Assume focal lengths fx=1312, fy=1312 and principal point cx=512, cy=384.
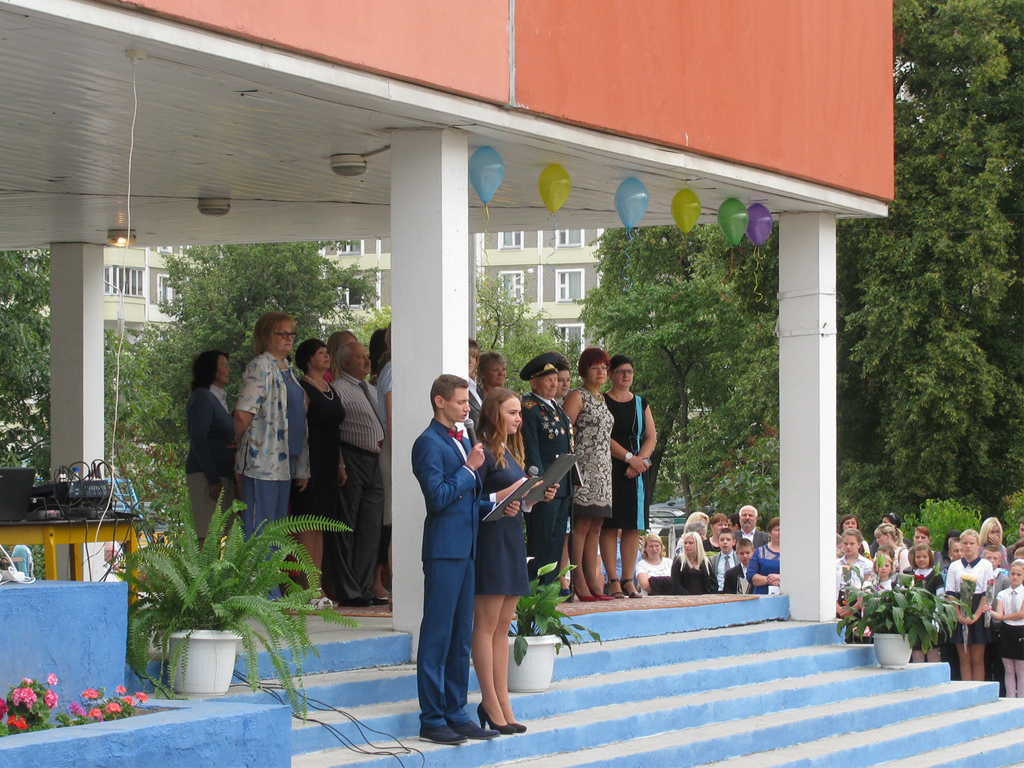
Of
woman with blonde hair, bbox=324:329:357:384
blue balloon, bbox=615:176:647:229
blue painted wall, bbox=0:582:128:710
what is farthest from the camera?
Answer: blue balloon, bbox=615:176:647:229

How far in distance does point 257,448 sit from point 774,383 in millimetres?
18698

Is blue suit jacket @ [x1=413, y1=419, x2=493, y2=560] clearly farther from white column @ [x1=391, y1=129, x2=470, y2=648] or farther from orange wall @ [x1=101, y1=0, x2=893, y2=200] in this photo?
orange wall @ [x1=101, y1=0, x2=893, y2=200]

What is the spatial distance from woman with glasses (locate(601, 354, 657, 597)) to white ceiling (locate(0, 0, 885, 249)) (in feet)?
5.34

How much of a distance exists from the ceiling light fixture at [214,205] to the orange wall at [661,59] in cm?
367

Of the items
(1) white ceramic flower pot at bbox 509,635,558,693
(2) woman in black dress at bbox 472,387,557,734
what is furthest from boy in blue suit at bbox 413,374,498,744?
(1) white ceramic flower pot at bbox 509,635,558,693

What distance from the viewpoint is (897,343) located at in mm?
23031

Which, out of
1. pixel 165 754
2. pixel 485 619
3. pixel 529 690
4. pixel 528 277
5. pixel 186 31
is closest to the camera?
pixel 165 754

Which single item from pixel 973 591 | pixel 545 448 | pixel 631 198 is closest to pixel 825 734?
pixel 545 448

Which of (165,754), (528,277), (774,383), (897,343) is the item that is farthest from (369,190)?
(528,277)

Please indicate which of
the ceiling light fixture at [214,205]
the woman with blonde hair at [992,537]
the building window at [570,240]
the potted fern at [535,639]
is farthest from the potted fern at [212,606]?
the building window at [570,240]

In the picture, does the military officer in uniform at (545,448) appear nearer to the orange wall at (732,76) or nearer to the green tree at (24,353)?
the orange wall at (732,76)

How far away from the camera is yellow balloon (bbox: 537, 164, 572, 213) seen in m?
8.85

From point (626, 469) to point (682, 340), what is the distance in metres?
28.0

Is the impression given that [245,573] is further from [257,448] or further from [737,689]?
[737,689]
